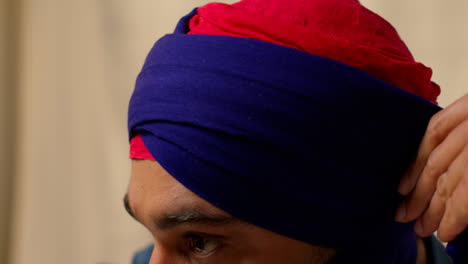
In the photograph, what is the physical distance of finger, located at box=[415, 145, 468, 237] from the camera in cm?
79

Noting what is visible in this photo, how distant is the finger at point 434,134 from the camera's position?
0.81 m

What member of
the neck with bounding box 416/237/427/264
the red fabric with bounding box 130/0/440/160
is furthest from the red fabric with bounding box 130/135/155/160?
the neck with bounding box 416/237/427/264

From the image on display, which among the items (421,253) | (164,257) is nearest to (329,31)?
(164,257)

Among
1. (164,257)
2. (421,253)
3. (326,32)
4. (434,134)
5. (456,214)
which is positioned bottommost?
(421,253)

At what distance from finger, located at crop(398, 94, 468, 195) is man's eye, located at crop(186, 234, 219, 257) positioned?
40 cm

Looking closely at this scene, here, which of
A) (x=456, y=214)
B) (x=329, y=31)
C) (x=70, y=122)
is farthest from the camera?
(x=70, y=122)

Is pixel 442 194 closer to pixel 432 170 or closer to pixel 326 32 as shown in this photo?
pixel 432 170

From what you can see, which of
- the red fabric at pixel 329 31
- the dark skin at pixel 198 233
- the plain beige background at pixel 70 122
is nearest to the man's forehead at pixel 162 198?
the dark skin at pixel 198 233

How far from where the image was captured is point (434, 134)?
85 cm

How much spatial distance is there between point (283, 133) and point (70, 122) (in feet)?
5.43

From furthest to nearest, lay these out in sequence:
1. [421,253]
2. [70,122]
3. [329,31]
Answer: [70,122], [421,253], [329,31]

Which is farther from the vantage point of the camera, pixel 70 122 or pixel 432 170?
pixel 70 122

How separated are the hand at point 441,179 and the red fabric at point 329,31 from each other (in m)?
0.13

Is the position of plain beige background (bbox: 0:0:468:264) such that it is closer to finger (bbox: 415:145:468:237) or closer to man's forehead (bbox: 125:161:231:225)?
man's forehead (bbox: 125:161:231:225)
